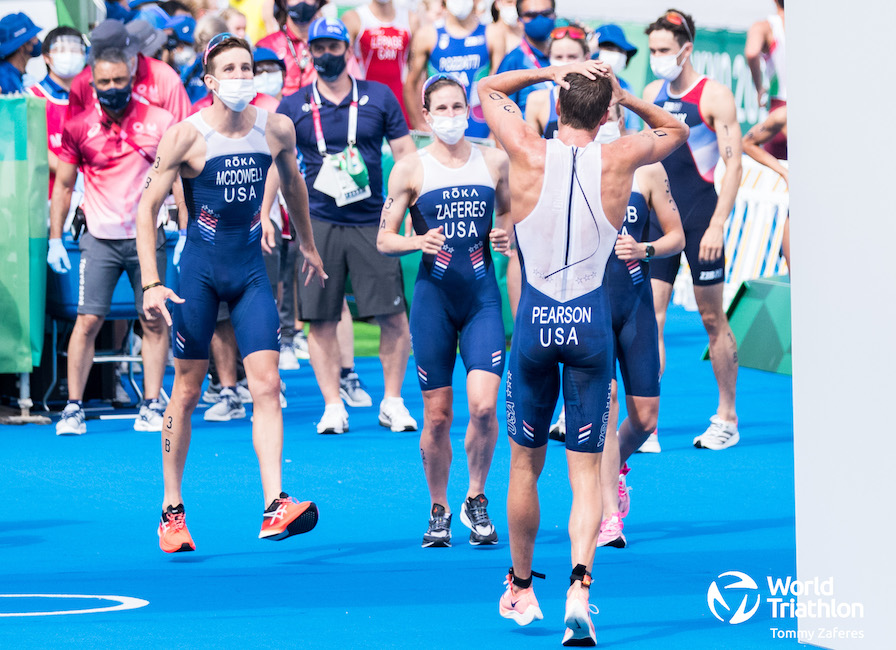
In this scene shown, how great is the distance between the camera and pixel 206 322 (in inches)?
262

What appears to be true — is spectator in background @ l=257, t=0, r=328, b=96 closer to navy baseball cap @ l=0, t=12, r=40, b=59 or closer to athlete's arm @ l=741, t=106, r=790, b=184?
navy baseball cap @ l=0, t=12, r=40, b=59

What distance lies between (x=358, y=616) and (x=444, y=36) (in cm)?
837

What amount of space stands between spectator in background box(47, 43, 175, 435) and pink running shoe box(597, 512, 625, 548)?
13.1 feet

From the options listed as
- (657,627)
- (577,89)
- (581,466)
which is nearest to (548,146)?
(577,89)

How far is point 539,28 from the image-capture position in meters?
12.2

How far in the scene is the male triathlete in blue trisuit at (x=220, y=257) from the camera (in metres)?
6.57

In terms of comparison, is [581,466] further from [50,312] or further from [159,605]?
[50,312]

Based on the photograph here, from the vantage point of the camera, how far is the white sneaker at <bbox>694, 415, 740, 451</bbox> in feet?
29.9

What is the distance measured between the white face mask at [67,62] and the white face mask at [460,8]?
10.9 ft

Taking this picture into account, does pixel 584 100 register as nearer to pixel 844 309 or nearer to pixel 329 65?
pixel 844 309

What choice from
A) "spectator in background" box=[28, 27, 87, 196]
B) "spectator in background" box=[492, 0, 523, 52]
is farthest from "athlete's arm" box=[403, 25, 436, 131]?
"spectator in background" box=[28, 27, 87, 196]

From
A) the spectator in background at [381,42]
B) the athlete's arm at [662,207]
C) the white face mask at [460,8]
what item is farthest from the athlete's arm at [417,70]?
the athlete's arm at [662,207]

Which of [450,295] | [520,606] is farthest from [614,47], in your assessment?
[520,606]

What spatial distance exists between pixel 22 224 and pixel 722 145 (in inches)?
180
